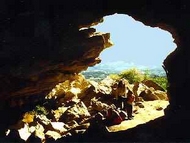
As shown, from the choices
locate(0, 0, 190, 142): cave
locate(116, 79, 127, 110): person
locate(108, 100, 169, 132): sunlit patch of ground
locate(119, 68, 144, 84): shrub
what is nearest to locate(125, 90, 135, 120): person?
locate(116, 79, 127, 110): person

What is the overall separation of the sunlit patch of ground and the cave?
1436mm

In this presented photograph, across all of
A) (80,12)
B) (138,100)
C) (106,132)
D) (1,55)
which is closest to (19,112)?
(1,55)

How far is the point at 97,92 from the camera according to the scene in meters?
35.8

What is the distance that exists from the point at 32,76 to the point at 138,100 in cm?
1558

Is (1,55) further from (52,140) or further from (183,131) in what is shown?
(183,131)

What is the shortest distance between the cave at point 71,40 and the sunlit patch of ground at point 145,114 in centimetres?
144

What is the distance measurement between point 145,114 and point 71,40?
12.1m

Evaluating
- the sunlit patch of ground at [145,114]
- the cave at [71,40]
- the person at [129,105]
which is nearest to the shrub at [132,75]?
the sunlit patch of ground at [145,114]

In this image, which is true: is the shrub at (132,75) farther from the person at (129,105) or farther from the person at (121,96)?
the person at (129,105)

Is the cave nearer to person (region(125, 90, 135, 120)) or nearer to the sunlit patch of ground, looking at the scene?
the sunlit patch of ground

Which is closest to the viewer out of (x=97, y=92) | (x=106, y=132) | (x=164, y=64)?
(x=106, y=132)

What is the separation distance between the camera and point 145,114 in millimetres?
31828

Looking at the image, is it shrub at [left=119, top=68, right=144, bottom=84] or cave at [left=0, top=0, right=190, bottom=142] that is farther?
shrub at [left=119, top=68, right=144, bottom=84]

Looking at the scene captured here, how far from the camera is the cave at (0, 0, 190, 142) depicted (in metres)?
24.9
